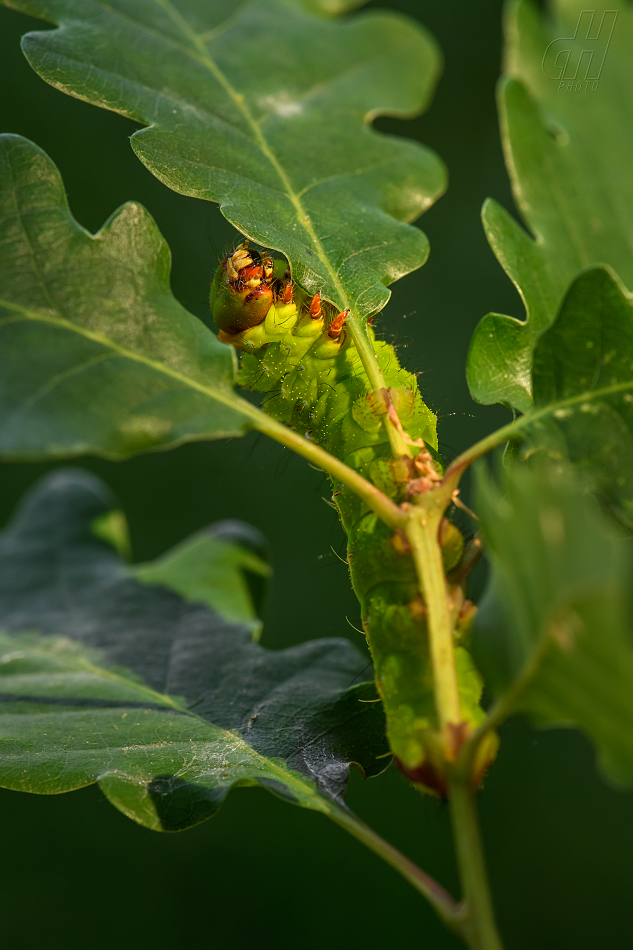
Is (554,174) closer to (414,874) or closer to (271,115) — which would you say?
(271,115)

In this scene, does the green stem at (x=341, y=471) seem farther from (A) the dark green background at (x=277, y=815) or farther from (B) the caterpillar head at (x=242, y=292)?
(A) the dark green background at (x=277, y=815)

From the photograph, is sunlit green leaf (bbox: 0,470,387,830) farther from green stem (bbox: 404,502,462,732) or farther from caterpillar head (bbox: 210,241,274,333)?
caterpillar head (bbox: 210,241,274,333)

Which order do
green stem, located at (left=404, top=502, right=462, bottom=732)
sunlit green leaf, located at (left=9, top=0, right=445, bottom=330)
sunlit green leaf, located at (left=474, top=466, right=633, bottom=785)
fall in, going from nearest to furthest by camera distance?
1. sunlit green leaf, located at (left=474, top=466, right=633, bottom=785)
2. green stem, located at (left=404, top=502, right=462, bottom=732)
3. sunlit green leaf, located at (left=9, top=0, right=445, bottom=330)

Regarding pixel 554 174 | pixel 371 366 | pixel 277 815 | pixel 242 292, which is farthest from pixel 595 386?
pixel 277 815

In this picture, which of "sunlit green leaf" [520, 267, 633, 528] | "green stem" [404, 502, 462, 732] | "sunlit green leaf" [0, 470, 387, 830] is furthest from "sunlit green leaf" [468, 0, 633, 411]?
"sunlit green leaf" [0, 470, 387, 830]

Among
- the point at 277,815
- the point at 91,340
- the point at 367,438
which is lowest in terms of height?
the point at 277,815

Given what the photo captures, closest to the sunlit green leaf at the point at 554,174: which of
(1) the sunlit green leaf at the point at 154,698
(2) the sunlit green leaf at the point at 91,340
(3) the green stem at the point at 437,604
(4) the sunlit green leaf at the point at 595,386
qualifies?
(4) the sunlit green leaf at the point at 595,386

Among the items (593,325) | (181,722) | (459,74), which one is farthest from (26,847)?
(459,74)
